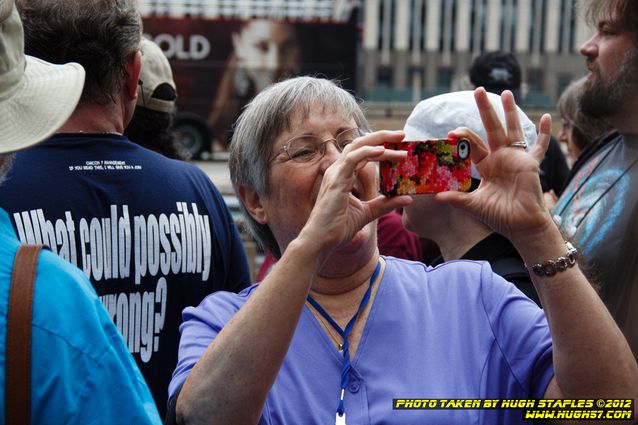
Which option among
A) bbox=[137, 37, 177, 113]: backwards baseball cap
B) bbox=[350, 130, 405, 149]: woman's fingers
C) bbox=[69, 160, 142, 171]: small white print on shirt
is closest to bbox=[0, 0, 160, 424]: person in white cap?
bbox=[350, 130, 405, 149]: woman's fingers

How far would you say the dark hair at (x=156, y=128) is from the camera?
3307 millimetres

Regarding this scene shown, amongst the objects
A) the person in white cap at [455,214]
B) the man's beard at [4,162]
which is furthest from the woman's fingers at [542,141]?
the man's beard at [4,162]

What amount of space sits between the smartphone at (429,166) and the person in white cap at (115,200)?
3.02ft

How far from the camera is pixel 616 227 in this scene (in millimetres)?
2680

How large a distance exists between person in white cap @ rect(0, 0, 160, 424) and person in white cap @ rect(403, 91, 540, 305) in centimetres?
137

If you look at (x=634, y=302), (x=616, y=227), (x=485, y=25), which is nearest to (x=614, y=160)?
(x=616, y=227)

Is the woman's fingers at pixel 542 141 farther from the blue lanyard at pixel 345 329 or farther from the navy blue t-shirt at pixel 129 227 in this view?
the navy blue t-shirt at pixel 129 227

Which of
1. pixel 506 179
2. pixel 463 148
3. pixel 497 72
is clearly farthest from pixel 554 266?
pixel 497 72

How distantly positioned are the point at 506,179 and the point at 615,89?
4.29ft

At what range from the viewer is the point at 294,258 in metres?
1.82

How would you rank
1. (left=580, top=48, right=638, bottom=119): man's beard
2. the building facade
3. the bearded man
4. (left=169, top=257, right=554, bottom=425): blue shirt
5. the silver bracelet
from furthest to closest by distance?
the building facade < (left=580, top=48, right=638, bottom=119): man's beard < the bearded man < (left=169, top=257, right=554, bottom=425): blue shirt < the silver bracelet

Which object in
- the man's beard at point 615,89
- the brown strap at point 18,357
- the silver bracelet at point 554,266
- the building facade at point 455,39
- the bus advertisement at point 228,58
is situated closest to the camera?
the brown strap at point 18,357

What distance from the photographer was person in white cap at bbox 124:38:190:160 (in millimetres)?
3242

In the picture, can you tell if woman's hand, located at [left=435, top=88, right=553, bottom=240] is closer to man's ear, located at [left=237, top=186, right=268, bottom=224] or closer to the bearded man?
man's ear, located at [left=237, top=186, right=268, bottom=224]
